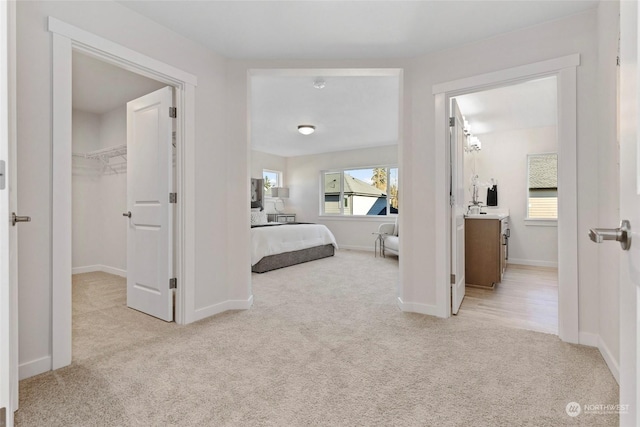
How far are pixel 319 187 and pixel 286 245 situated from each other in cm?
308

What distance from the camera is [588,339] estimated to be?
2260 mm

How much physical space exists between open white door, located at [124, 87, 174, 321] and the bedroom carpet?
23 cm

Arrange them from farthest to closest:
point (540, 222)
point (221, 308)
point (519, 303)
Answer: point (540, 222) → point (519, 303) → point (221, 308)

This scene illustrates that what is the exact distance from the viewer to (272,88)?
3.92m

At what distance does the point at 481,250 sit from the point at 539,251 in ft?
7.49

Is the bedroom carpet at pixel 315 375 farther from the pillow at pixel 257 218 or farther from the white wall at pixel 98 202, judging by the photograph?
the pillow at pixel 257 218

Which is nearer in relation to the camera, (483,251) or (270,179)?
(483,251)

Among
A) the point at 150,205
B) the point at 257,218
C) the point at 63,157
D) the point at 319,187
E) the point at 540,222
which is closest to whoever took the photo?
the point at 63,157

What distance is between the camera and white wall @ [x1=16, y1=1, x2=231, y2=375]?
1787mm

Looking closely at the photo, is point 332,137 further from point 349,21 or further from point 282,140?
point 349,21

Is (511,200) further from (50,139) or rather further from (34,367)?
(34,367)

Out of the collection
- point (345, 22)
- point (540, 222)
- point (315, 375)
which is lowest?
point (315, 375)

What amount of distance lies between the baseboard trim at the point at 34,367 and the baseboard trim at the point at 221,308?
100cm

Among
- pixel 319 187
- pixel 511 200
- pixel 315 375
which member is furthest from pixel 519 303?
pixel 319 187
